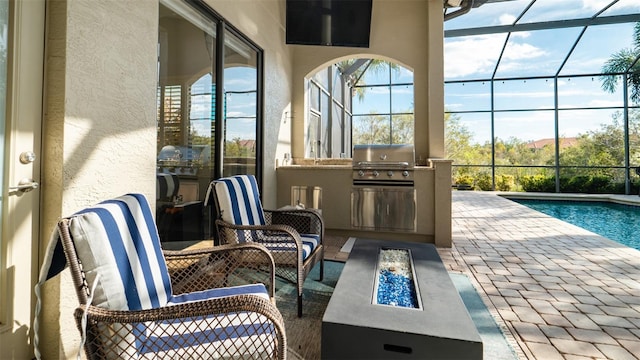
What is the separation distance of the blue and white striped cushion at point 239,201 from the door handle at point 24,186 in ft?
3.60

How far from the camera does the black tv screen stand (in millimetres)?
4422

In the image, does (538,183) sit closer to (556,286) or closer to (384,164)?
(384,164)

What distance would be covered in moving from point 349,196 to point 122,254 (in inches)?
142

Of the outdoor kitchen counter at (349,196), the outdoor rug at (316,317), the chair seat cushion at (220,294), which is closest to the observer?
the chair seat cushion at (220,294)

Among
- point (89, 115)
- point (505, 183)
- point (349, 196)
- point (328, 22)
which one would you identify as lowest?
point (349, 196)

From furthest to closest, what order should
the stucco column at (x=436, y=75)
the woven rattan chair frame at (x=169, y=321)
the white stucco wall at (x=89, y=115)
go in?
1. the stucco column at (x=436, y=75)
2. the white stucco wall at (x=89, y=115)
3. the woven rattan chair frame at (x=169, y=321)

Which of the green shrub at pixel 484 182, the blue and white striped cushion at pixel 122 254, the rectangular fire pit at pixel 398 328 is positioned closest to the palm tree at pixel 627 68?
the green shrub at pixel 484 182

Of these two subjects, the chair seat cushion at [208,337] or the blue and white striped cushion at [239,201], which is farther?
the blue and white striped cushion at [239,201]

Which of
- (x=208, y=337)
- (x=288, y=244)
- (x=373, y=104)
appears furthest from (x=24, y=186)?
(x=373, y=104)

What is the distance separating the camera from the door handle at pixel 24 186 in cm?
151

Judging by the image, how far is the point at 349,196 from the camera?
4.68 metres

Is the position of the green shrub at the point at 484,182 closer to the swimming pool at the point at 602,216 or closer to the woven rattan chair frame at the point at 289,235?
the swimming pool at the point at 602,216

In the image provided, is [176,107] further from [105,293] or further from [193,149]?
[105,293]

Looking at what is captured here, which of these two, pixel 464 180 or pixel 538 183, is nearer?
pixel 538 183
